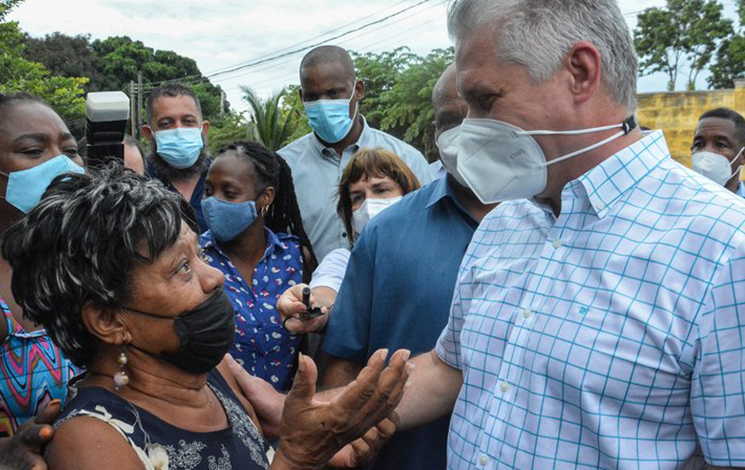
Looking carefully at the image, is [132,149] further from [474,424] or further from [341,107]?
[474,424]

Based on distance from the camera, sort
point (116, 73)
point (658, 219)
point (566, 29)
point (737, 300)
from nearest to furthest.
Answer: point (737, 300) → point (658, 219) → point (566, 29) → point (116, 73)


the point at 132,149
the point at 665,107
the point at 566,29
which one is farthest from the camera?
the point at 665,107

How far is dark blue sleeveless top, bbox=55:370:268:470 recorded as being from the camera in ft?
6.05

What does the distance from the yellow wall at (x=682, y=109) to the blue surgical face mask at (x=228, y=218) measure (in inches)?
639

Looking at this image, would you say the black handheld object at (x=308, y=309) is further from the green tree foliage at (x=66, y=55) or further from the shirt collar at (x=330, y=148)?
the green tree foliage at (x=66, y=55)

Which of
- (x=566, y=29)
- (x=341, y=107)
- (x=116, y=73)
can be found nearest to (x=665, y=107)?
(x=341, y=107)

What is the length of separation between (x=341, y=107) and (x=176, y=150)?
122cm

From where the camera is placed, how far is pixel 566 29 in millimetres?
1830

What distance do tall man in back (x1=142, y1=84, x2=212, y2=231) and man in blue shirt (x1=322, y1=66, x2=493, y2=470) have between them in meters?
2.58

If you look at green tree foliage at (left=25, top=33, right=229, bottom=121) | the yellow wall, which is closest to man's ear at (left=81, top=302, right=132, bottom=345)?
the yellow wall

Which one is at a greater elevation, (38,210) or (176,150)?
(38,210)

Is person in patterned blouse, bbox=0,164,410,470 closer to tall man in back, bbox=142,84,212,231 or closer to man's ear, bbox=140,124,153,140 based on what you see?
tall man in back, bbox=142,84,212,231

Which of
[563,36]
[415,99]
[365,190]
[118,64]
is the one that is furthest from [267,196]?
[118,64]

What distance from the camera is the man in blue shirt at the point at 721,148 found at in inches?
240
